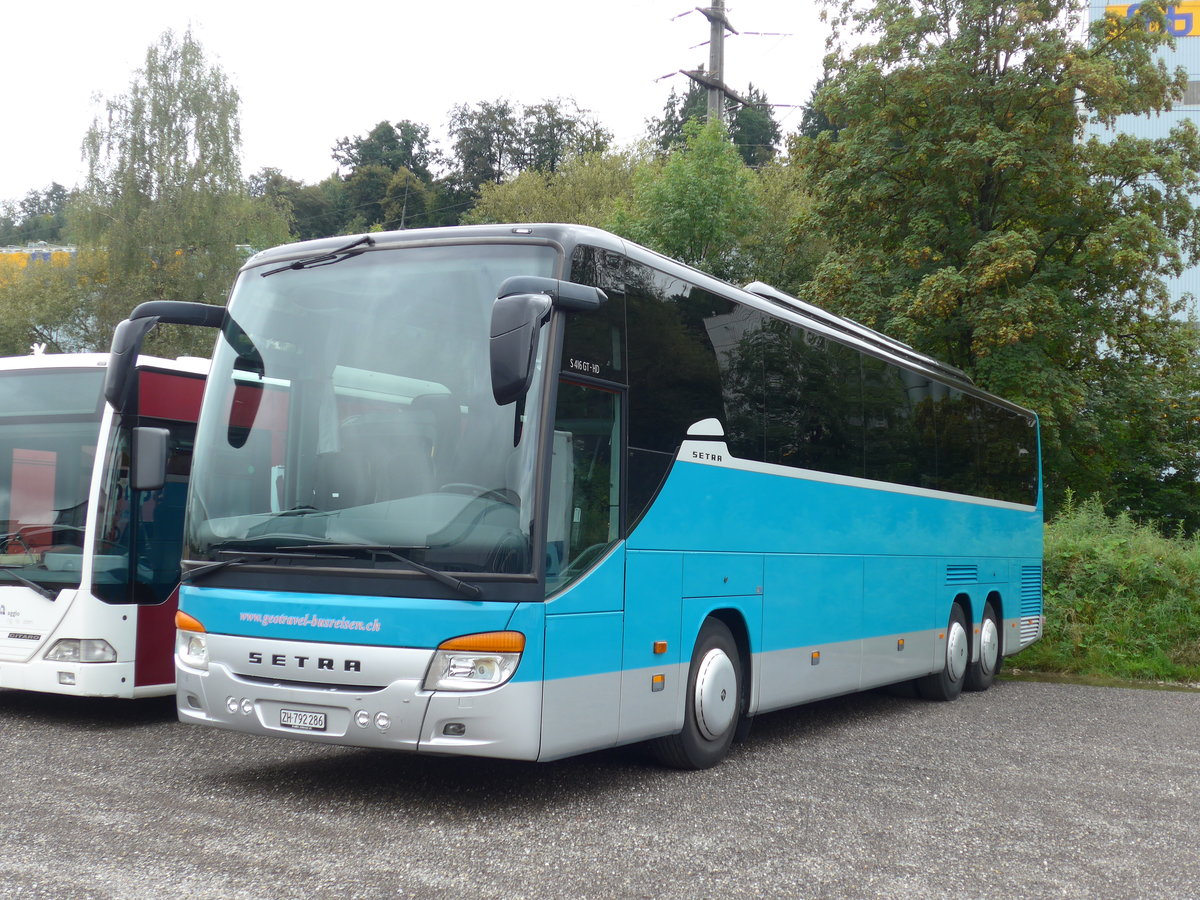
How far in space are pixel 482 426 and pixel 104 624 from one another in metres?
4.44

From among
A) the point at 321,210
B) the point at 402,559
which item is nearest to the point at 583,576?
the point at 402,559

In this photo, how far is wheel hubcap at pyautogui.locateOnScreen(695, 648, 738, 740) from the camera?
327 inches

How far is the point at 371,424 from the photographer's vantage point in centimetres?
688

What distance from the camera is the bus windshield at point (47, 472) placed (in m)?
9.72

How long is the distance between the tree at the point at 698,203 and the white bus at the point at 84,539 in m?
23.2

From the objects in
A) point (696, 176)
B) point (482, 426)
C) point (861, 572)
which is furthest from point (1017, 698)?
point (696, 176)

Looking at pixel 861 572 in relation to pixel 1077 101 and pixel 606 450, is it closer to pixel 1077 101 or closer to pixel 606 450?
pixel 606 450

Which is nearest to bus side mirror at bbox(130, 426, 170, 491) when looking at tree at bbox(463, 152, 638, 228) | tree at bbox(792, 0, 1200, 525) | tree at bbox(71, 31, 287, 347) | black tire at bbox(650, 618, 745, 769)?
black tire at bbox(650, 618, 745, 769)

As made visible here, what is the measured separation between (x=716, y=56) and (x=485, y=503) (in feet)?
73.7

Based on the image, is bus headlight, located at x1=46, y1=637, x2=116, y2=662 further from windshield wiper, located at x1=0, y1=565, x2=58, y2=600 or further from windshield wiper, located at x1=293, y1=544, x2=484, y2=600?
windshield wiper, located at x1=293, y1=544, x2=484, y2=600

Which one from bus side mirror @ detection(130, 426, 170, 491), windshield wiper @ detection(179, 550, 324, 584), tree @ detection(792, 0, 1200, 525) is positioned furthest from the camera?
Answer: tree @ detection(792, 0, 1200, 525)

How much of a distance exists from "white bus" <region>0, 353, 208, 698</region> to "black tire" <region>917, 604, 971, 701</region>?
299 inches

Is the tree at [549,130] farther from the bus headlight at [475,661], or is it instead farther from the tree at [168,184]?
the bus headlight at [475,661]

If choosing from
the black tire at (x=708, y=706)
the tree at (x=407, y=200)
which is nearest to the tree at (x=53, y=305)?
the tree at (x=407, y=200)
